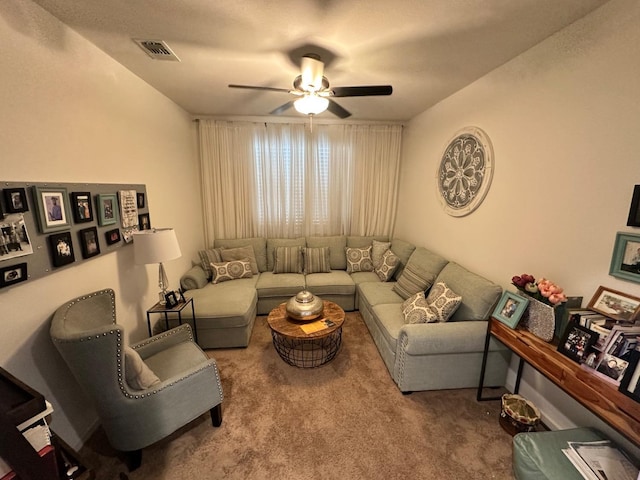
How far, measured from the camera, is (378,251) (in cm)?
386

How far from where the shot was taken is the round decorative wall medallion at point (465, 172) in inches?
95.7

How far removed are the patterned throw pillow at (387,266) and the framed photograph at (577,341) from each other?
2076mm

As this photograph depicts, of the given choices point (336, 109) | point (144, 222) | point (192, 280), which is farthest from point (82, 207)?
point (336, 109)

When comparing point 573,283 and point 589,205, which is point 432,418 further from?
point 589,205

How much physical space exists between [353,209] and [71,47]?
344 cm

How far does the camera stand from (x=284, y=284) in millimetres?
3438

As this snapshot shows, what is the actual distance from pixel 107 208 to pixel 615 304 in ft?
10.9

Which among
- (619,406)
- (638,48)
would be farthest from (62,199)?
(638,48)

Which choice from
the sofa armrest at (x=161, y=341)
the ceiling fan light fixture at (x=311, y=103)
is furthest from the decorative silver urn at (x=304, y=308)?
the ceiling fan light fixture at (x=311, y=103)

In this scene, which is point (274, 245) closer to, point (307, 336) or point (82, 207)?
point (307, 336)

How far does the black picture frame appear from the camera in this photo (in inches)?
93.4

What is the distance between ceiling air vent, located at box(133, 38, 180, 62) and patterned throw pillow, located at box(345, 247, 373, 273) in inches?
116

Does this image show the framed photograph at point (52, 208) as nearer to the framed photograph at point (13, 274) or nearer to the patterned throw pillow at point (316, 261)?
the framed photograph at point (13, 274)

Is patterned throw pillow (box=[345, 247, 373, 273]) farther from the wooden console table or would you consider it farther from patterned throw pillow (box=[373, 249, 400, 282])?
the wooden console table
